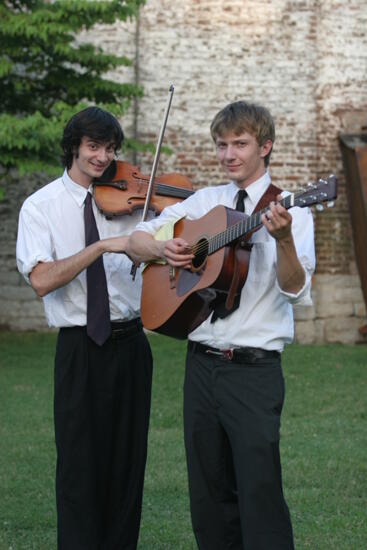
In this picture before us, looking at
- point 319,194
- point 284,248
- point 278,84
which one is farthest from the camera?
point 278,84

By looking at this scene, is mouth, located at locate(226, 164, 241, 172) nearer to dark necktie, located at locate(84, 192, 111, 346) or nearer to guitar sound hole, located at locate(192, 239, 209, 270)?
guitar sound hole, located at locate(192, 239, 209, 270)

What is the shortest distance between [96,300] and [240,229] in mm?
976

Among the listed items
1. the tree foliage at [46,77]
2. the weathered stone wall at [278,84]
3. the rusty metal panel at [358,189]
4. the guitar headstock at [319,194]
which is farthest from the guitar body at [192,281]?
the weathered stone wall at [278,84]

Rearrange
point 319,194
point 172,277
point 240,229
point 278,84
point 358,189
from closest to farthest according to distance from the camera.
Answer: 1. point 319,194
2. point 240,229
3. point 172,277
4. point 358,189
5. point 278,84

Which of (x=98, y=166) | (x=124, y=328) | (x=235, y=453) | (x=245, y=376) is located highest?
(x=98, y=166)

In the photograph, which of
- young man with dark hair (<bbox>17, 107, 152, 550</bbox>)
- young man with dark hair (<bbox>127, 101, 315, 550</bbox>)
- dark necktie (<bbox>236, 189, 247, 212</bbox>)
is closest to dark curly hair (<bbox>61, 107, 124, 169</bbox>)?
young man with dark hair (<bbox>17, 107, 152, 550</bbox>)

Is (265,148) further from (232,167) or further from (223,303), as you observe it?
(223,303)

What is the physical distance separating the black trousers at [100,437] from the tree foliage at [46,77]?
5963 millimetres

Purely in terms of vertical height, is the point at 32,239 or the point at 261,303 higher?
the point at 32,239

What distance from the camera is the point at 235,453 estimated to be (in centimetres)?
356

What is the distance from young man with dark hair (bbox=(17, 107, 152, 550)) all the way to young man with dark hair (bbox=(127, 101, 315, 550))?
1.83 ft

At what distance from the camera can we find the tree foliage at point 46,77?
394 inches

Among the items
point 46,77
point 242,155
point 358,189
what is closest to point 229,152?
point 242,155

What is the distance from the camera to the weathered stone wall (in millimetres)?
12945
